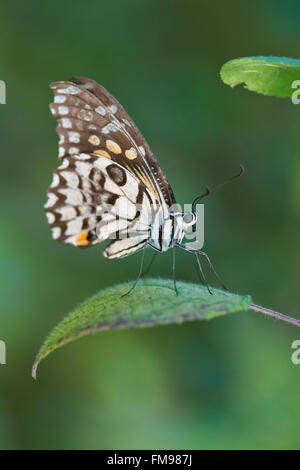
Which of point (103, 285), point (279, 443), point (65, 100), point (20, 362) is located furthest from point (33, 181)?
point (279, 443)

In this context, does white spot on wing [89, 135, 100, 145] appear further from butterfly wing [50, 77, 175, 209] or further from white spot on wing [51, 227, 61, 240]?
white spot on wing [51, 227, 61, 240]

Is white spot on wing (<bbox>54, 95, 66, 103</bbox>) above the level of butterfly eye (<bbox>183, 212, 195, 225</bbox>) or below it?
above

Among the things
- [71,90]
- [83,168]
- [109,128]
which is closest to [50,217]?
[83,168]

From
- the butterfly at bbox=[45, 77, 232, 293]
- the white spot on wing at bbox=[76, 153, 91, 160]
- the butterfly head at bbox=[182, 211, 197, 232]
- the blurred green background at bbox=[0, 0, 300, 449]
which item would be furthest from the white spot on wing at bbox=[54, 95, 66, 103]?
the blurred green background at bbox=[0, 0, 300, 449]

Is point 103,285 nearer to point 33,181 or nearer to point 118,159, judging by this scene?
point 33,181

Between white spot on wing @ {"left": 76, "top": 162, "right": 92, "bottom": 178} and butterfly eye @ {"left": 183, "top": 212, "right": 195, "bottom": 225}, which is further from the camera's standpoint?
butterfly eye @ {"left": 183, "top": 212, "right": 195, "bottom": 225}

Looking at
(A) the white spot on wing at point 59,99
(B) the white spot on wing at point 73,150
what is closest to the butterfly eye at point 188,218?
(B) the white spot on wing at point 73,150

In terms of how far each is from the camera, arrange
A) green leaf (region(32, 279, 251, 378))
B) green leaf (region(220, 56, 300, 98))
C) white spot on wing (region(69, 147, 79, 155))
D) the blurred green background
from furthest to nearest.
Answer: the blurred green background
white spot on wing (region(69, 147, 79, 155))
green leaf (region(220, 56, 300, 98))
green leaf (region(32, 279, 251, 378))

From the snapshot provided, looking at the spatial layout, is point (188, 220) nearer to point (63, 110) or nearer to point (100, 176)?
point (100, 176)
